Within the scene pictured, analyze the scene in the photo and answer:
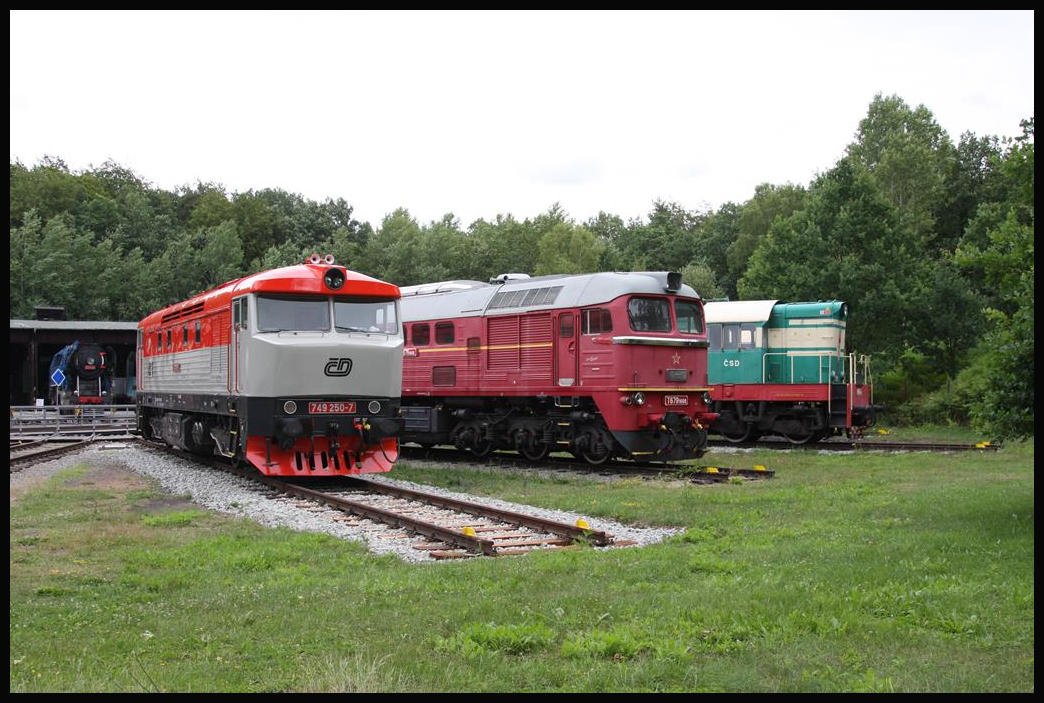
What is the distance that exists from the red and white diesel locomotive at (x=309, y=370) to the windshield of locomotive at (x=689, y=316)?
19.8ft

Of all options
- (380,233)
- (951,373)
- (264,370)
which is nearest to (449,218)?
(380,233)

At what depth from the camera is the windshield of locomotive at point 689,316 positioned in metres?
20.4

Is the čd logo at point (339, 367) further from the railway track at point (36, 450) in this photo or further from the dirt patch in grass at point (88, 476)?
the railway track at point (36, 450)

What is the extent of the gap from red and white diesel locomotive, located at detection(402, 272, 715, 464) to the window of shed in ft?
0.08

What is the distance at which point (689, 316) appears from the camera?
2058cm

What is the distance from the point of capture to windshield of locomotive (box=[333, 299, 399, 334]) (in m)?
17.7

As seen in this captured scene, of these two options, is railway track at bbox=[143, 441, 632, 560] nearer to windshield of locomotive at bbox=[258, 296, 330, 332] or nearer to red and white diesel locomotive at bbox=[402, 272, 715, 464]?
windshield of locomotive at bbox=[258, 296, 330, 332]

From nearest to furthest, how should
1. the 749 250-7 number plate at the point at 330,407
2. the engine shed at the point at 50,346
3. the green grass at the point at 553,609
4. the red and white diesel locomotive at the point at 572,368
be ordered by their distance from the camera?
the green grass at the point at 553,609 < the 749 250-7 number plate at the point at 330,407 < the red and white diesel locomotive at the point at 572,368 < the engine shed at the point at 50,346

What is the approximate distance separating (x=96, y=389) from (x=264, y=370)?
3252 cm

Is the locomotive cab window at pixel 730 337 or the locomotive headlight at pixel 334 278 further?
the locomotive cab window at pixel 730 337

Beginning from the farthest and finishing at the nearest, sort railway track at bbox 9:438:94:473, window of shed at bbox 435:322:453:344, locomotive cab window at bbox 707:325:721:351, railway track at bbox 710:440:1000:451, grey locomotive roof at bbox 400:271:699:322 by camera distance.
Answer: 1. locomotive cab window at bbox 707:325:721:351
2. railway track at bbox 710:440:1000:451
3. window of shed at bbox 435:322:453:344
4. railway track at bbox 9:438:94:473
5. grey locomotive roof at bbox 400:271:699:322

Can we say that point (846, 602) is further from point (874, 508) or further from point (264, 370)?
point (264, 370)

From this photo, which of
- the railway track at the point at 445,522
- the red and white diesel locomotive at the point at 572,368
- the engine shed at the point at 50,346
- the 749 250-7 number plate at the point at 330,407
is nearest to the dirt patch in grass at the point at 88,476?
the railway track at the point at 445,522

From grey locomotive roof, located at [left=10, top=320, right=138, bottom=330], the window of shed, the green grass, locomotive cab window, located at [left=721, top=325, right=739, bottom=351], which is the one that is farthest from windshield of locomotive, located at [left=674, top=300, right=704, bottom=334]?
grey locomotive roof, located at [left=10, top=320, right=138, bottom=330]
